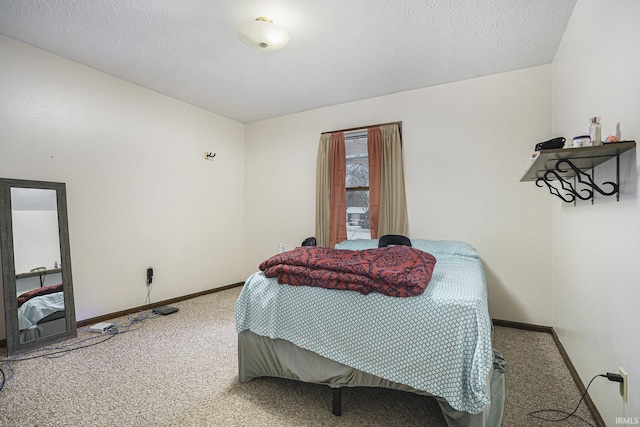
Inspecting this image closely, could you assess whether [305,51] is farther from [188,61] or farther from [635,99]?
[635,99]

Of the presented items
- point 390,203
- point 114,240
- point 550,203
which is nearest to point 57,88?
point 114,240

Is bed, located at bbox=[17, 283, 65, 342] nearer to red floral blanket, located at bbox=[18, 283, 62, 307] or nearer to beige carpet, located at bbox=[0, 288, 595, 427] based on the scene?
red floral blanket, located at bbox=[18, 283, 62, 307]

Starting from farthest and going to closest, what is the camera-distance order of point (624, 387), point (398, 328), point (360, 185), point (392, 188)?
point (360, 185) → point (392, 188) → point (398, 328) → point (624, 387)

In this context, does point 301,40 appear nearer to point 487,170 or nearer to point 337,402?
point 487,170

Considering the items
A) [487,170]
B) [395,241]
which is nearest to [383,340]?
[395,241]

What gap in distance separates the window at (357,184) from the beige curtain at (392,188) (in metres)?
0.24

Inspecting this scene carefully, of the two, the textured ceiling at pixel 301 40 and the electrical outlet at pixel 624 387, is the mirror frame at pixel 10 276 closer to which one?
the textured ceiling at pixel 301 40

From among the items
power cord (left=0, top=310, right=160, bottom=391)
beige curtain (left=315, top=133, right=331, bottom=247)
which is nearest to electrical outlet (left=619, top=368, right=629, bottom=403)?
beige curtain (left=315, top=133, right=331, bottom=247)

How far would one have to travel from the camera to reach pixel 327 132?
3.79 meters

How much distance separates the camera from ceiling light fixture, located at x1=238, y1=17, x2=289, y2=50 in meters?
1.97

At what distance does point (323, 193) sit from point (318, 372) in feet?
7.86

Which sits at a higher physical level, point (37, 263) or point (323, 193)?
point (323, 193)

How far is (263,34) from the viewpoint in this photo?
202cm

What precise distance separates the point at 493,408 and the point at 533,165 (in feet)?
4.30
